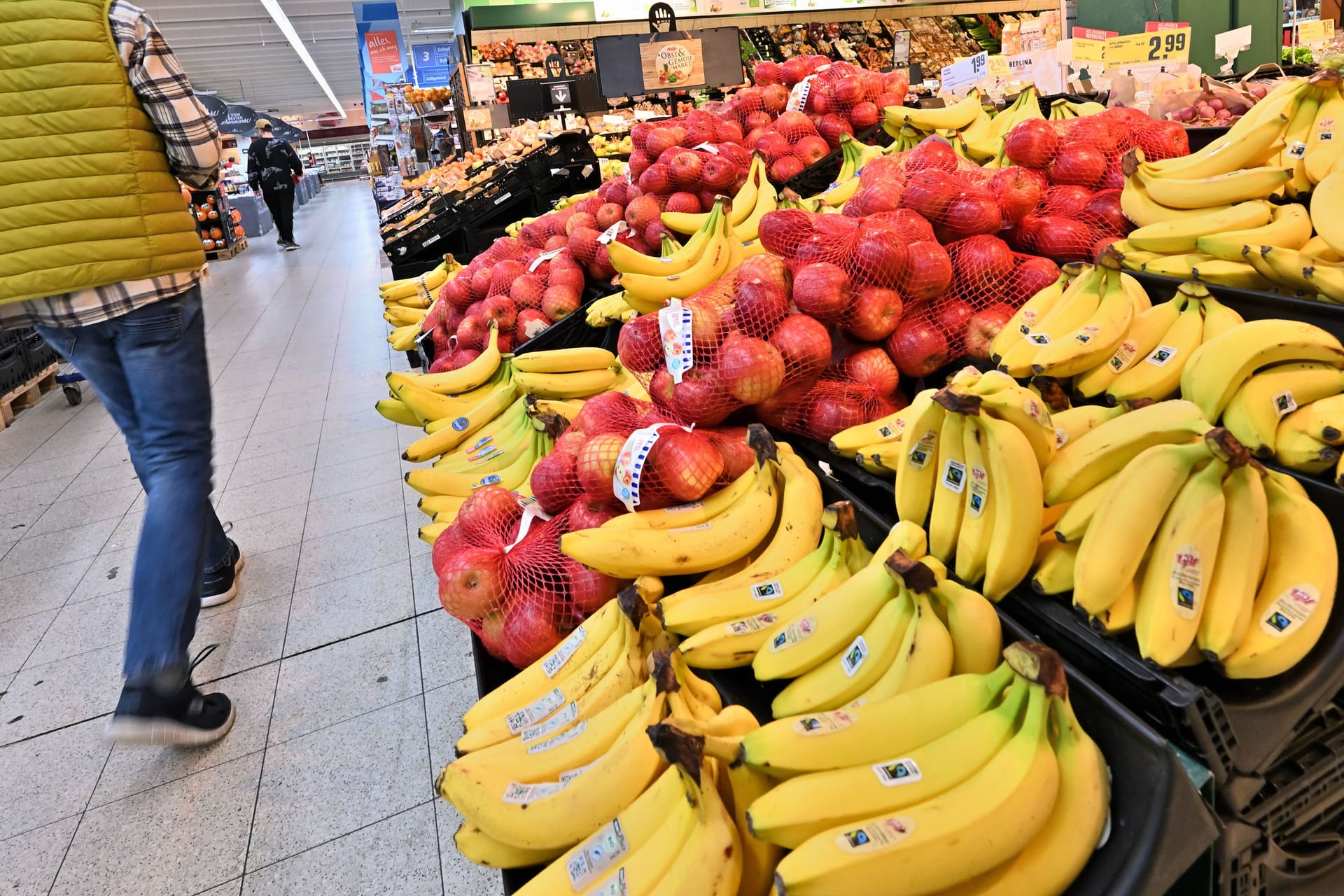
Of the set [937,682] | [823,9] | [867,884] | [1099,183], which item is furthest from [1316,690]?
[823,9]

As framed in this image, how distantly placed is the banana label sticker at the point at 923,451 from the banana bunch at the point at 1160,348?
504 millimetres

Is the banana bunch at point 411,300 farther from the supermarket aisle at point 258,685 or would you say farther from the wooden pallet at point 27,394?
the wooden pallet at point 27,394

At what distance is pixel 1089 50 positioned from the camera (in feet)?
11.4

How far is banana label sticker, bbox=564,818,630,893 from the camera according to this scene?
0.84 meters

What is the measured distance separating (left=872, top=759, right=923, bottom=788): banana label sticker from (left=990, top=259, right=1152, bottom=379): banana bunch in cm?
87

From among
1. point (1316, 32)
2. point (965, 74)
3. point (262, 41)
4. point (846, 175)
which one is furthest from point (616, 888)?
point (262, 41)

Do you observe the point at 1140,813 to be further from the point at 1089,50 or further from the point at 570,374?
the point at 1089,50

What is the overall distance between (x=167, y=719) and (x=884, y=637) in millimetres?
1962

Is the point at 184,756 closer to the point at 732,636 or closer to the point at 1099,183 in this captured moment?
the point at 732,636

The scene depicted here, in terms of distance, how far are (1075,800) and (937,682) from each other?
17cm

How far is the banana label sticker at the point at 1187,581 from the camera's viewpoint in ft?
2.92

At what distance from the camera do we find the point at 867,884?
2.27 ft

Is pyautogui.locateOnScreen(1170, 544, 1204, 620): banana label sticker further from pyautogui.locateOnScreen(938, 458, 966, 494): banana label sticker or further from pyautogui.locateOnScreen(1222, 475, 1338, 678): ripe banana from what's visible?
pyautogui.locateOnScreen(938, 458, 966, 494): banana label sticker

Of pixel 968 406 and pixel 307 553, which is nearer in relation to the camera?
pixel 968 406
